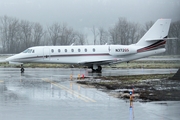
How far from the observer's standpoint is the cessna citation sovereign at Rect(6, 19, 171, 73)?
38.0 meters

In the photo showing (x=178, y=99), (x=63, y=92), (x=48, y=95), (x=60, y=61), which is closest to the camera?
(x=178, y=99)

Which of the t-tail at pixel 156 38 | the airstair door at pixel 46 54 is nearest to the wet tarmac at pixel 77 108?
the airstair door at pixel 46 54

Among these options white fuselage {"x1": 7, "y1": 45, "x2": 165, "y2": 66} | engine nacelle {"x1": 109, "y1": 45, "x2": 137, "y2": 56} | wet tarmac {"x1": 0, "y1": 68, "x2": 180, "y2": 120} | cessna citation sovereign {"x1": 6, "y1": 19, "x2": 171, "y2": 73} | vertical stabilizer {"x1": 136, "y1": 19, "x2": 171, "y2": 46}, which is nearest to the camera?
wet tarmac {"x1": 0, "y1": 68, "x2": 180, "y2": 120}

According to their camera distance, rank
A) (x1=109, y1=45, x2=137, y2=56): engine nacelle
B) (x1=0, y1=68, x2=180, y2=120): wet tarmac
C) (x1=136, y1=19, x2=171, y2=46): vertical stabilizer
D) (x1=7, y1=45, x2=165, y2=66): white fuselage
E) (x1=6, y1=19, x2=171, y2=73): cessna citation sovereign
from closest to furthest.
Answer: (x1=0, y1=68, x2=180, y2=120): wet tarmac < (x1=7, y1=45, x2=165, y2=66): white fuselage < (x1=6, y1=19, x2=171, y2=73): cessna citation sovereign < (x1=109, y1=45, x2=137, y2=56): engine nacelle < (x1=136, y1=19, x2=171, y2=46): vertical stabilizer

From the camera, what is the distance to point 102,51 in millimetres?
38656

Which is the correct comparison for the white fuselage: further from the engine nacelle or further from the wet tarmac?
the wet tarmac

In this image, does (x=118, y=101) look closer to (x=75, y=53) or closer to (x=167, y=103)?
(x=167, y=103)

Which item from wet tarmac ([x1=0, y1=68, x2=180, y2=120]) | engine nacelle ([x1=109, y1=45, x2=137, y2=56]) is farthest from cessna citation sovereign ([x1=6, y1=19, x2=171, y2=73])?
wet tarmac ([x1=0, y1=68, x2=180, y2=120])

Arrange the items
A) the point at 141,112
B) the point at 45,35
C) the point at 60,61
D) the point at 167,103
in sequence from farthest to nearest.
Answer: the point at 45,35, the point at 60,61, the point at 167,103, the point at 141,112

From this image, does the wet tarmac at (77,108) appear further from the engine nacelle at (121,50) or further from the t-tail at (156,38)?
the t-tail at (156,38)

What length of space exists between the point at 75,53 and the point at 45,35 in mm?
61756

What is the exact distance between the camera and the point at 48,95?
55.8 ft

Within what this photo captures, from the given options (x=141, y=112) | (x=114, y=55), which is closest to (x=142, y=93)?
(x=141, y=112)

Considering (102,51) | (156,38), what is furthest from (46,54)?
(156,38)
